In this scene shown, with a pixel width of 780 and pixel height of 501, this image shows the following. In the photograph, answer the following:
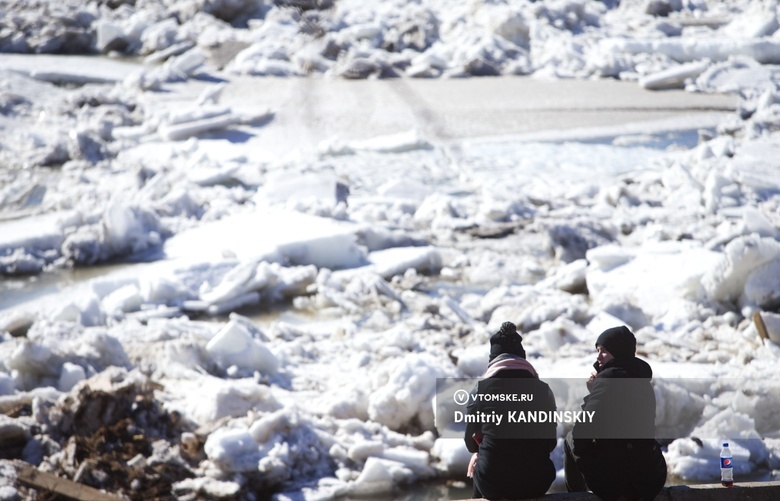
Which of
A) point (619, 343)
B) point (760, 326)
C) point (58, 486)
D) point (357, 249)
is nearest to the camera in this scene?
point (619, 343)

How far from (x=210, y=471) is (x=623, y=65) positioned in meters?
12.3

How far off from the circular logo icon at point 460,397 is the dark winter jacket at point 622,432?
191 cm

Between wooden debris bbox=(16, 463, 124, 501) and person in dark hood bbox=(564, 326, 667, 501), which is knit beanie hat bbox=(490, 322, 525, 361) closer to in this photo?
person in dark hood bbox=(564, 326, 667, 501)

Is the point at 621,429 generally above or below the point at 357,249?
above

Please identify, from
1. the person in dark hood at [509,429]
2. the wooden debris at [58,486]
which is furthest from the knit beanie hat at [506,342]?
the wooden debris at [58,486]

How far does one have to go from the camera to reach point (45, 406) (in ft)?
15.4

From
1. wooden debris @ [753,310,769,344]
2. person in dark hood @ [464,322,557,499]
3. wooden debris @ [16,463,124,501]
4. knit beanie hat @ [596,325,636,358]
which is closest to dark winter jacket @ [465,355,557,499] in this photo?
→ person in dark hood @ [464,322,557,499]

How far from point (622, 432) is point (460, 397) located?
199 cm

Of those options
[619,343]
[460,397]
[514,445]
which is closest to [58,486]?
[460,397]

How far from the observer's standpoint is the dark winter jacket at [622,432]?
2.96 m

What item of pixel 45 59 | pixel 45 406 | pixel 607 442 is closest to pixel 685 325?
pixel 607 442

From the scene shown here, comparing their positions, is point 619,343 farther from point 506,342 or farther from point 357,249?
point 357,249

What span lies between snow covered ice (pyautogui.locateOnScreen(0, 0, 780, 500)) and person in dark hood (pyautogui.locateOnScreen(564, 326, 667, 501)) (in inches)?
67.2

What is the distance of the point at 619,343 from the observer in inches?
114
